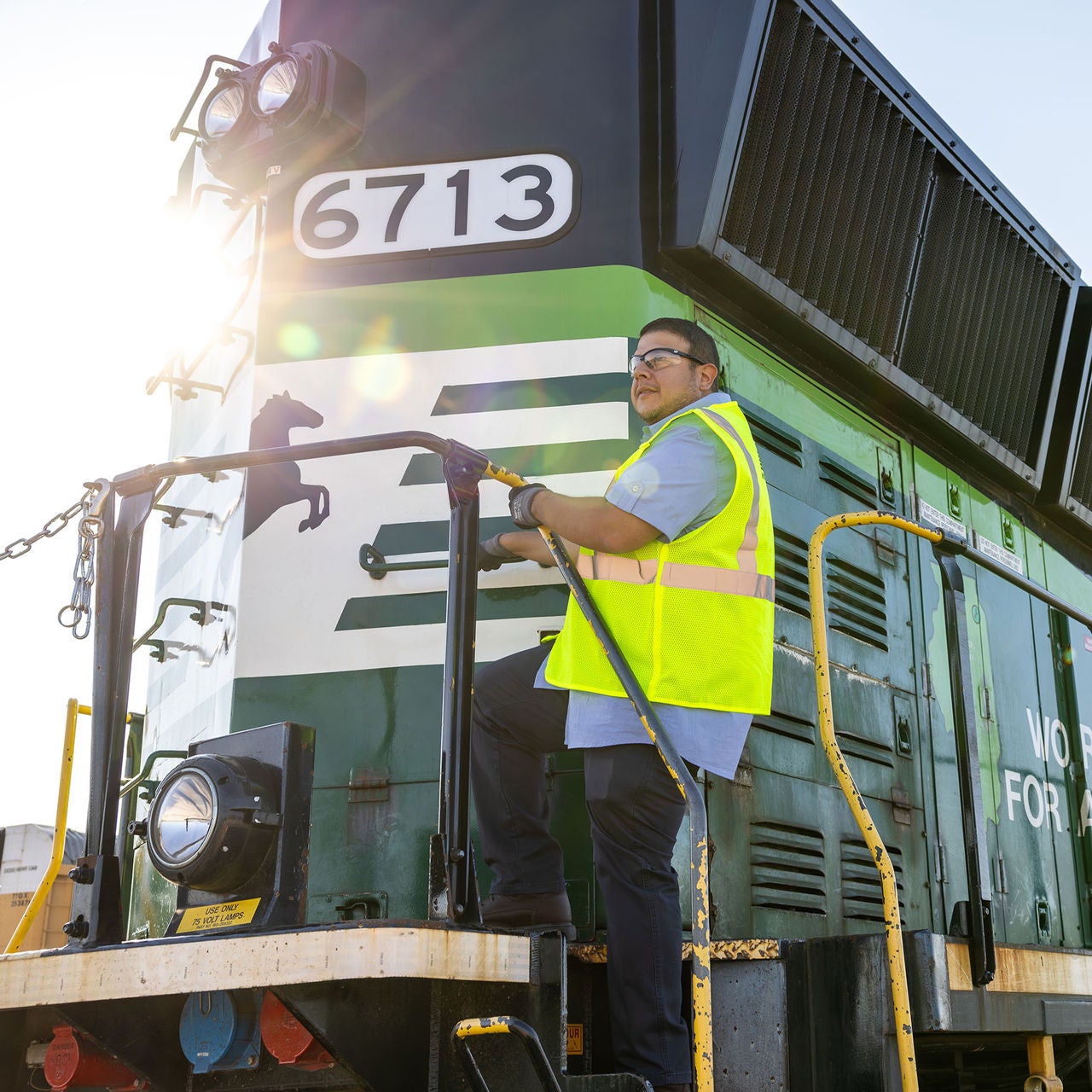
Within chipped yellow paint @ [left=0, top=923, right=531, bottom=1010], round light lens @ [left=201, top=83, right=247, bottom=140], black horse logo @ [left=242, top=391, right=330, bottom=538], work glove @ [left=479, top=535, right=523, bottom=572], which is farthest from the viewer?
round light lens @ [left=201, top=83, right=247, bottom=140]

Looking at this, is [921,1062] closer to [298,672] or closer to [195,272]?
[298,672]

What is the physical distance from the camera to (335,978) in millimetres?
1847

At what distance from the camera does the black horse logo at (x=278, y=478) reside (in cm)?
316

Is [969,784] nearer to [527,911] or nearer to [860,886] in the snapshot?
[860,886]

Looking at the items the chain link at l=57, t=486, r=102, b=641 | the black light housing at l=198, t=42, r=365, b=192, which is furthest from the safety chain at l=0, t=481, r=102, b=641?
the black light housing at l=198, t=42, r=365, b=192

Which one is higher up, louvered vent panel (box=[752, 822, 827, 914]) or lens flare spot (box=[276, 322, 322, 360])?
lens flare spot (box=[276, 322, 322, 360])

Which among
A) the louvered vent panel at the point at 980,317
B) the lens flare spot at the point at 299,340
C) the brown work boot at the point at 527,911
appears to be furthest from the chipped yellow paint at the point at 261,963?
the louvered vent panel at the point at 980,317

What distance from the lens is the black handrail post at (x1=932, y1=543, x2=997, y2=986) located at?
8.64 ft

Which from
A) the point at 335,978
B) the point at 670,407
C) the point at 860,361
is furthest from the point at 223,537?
the point at 860,361

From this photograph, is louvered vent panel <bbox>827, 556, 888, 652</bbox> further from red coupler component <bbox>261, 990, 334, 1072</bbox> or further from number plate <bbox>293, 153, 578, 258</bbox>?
red coupler component <bbox>261, 990, 334, 1072</bbox>

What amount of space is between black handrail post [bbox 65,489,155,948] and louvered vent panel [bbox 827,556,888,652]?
1.97 meters

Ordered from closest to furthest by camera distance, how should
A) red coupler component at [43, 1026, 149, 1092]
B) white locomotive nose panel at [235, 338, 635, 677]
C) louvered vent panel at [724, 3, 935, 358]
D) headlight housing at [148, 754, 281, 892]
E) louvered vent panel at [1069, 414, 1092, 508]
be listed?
headlight housing at [148, 754, 281, 892], red coupler component at [43, 1026, 149, 1092], white locomotive nose panel at [235, 338, 635, 677], louvered vent panel at [724, 3, 935, 358], louvered vent panel at [1069, 414, 1092, 508]

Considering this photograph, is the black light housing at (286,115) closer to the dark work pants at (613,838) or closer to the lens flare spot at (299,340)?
the lens flare spot at (299,340)

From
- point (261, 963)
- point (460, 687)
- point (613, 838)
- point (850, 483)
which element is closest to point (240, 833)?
point (261, 963)
